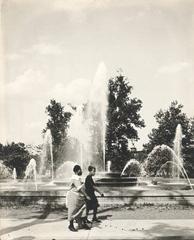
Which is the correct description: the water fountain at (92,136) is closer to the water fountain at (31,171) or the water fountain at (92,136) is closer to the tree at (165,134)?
the tree at (165,134)

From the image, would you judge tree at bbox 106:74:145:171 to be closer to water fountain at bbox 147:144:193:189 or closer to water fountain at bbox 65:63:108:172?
water fountain at bbox 65:63:108:172

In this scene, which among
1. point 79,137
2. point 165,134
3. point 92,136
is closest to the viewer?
point 79,137

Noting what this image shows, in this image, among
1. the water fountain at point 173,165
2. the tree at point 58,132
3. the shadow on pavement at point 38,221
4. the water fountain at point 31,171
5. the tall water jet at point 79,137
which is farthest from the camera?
the water fountain at point 31,171

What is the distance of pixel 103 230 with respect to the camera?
34.9 ft

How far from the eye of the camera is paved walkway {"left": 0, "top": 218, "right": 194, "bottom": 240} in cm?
1001

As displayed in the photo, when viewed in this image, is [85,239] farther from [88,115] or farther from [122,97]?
[122,97]

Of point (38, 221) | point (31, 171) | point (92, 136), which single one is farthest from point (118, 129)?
point (38, 221)

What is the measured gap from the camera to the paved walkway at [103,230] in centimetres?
1001

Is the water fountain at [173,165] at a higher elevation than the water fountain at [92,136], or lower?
lower

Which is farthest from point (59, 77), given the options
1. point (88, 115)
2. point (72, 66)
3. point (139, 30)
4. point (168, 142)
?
point (168, 142)

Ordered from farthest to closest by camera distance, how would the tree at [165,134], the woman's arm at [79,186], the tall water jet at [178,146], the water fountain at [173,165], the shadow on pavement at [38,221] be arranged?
the water fountain at [173,165] → the tall water jet at [178,146] → the tree at [165,134] → the woman's arm at [79,186] → the shadow on pavement at [38,221]

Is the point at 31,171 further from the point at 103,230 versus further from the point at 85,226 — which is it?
the point at 103,230

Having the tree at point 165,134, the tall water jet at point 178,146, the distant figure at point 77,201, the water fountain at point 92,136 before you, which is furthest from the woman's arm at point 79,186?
the tall water jet at point 178,146

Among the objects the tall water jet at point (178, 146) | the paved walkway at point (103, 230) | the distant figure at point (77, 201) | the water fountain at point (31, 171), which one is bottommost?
the paved walkway at point (103, 230)
